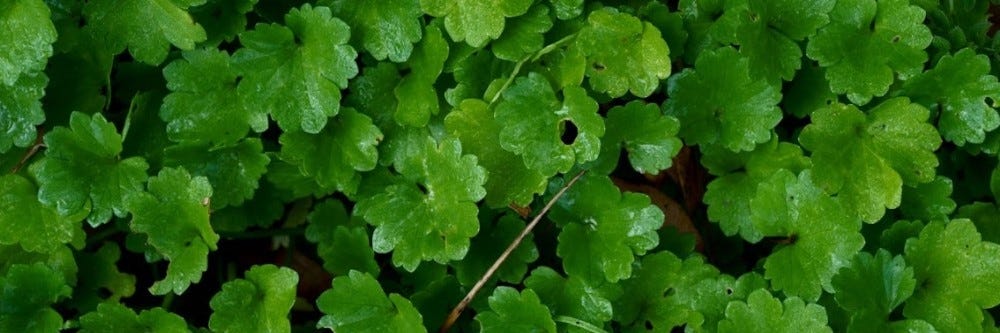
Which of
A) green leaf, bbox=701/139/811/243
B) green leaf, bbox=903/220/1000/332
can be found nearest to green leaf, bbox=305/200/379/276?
green leaf, bbox=701/139/811/243

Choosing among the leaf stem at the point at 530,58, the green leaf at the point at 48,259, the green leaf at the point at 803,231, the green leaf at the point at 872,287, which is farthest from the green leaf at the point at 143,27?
the green leaf at the point at 872,287

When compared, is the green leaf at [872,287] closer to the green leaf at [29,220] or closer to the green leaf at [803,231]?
the green leaf at [803,231]

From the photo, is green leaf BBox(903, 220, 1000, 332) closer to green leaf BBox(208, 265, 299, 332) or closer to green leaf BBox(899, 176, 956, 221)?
green leaf BBox(899, 176, 956, 221)

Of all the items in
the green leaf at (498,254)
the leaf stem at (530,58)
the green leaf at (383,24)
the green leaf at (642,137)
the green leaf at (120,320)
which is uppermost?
the green leaf at (383,24)

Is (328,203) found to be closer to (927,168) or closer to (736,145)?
(736,145)

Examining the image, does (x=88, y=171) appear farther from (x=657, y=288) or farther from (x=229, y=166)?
(x=657, y=288)

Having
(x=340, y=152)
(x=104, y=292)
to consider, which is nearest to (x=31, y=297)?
(x=104, y=292)

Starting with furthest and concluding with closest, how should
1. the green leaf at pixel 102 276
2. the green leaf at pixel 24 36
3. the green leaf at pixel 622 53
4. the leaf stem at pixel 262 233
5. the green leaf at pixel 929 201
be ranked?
the leaf stem at pixel 262 233, the green leaf at pixel 102 276, the green leaf at pixel 929 201, the green leaf at pixel 622 53, the green leaf at pixel 24 36

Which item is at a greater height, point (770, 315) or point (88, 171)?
point (88, 171)
